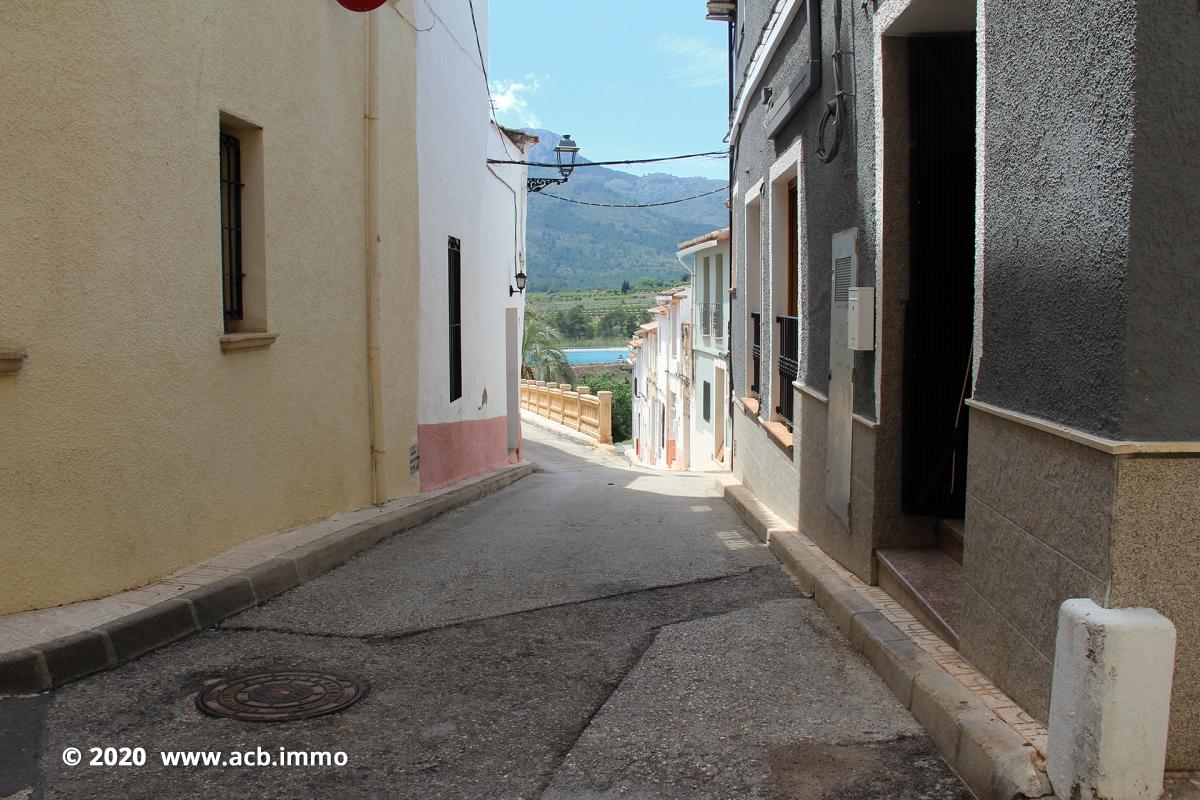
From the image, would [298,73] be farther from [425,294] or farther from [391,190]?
[425,294]

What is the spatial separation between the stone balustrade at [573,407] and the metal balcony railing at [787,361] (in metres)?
23.4

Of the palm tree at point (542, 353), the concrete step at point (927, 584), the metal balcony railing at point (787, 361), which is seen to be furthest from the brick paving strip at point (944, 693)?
the palm tree at point (542, 353)

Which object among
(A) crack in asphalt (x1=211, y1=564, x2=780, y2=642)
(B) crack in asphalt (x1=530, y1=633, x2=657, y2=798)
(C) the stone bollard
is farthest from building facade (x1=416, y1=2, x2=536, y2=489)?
(C) the stone bollard

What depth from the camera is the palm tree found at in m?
45.6

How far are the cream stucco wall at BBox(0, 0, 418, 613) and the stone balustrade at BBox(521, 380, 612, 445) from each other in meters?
25.1

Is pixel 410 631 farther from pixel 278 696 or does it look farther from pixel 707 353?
pixel 707 353

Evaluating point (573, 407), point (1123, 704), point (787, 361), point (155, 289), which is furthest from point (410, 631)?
point (573, 407)

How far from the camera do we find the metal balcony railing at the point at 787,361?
344 inches

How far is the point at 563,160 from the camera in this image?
18.5m

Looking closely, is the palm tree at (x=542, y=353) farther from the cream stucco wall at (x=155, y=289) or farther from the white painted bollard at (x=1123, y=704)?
the white painted bollard at (x=1123, y=704)

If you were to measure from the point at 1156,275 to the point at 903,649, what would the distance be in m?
2.09

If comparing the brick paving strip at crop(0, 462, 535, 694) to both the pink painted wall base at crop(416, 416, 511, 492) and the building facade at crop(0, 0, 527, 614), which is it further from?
the pink painted wall base at crop(416, 416, 511, 492)

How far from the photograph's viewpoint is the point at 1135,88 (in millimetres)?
2891

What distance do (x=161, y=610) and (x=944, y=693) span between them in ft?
11.5
